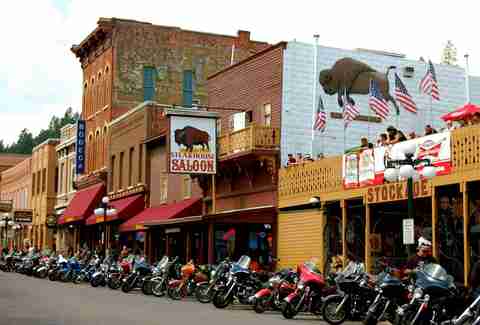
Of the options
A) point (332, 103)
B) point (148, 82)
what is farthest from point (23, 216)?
point (332, 103)

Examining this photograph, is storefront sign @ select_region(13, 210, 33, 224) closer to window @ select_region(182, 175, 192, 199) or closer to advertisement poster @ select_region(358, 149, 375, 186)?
window @ select_region(182, 175, 192, 199)

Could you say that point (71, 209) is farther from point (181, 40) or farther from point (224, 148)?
point (224, 148)

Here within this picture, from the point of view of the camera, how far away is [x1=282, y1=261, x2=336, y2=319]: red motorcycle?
67.8ft

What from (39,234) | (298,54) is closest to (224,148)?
(298,54)

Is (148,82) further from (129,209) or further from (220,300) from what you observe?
(220,300)

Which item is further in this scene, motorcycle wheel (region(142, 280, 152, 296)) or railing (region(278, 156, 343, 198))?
railing (region(278, 156, 343, 198))

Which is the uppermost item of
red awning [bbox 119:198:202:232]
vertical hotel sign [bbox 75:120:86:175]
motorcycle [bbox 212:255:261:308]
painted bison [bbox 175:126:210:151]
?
vertical hotel sign [bbox 75:120:86:175]

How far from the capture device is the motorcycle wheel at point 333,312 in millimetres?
19078

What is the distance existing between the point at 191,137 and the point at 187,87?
17286mm

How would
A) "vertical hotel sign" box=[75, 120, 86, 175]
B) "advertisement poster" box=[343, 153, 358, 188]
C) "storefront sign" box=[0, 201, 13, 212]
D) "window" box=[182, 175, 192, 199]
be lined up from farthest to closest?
"storefront sign" box=[0, 201, 13, 212] → "vertical hotel sign" box=[75, 120, 86, 175] → "window" box=[182, 175, 192, 199] → "advertisement poster" box=[343, 153, 358, 188]

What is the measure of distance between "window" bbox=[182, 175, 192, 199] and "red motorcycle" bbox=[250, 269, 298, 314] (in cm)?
1767

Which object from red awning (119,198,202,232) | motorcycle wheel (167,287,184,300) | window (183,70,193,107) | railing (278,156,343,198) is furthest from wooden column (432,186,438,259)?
window (183,70,193,107)

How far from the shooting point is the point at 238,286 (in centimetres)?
2386

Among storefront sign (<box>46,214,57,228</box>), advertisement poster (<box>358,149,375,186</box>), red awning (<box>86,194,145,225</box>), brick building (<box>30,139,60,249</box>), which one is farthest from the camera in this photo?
brick building (<box>30,139,60,249</box>)
